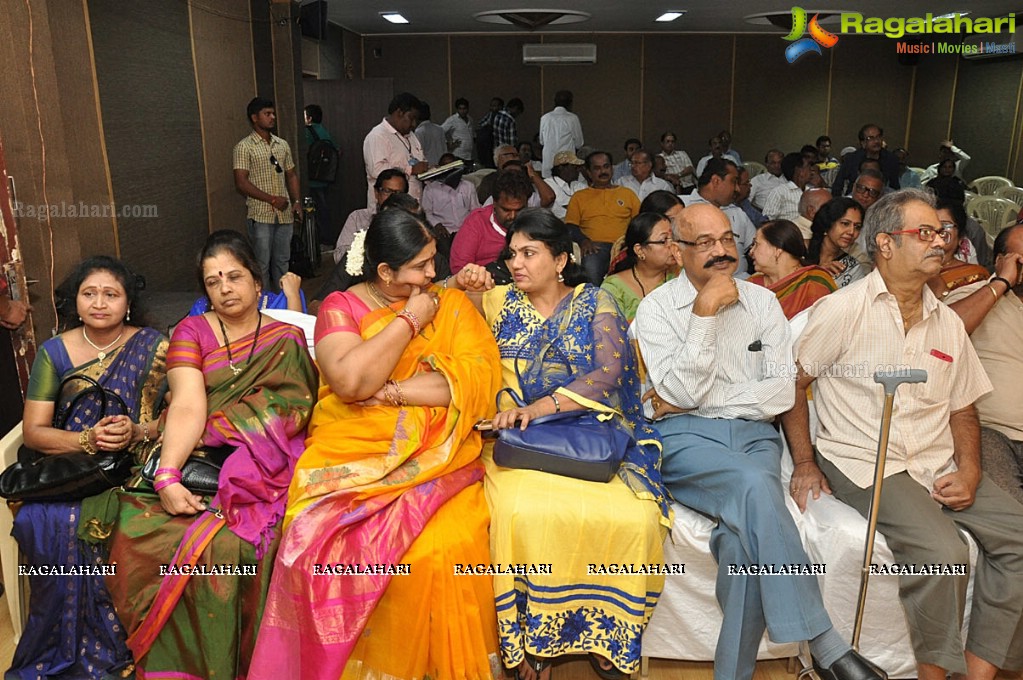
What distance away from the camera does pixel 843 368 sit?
2447mm

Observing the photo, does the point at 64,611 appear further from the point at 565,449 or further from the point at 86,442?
the point at 565,449

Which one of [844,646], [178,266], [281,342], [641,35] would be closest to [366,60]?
[641,35]

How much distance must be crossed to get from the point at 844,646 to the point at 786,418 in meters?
0.72

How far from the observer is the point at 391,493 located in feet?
7.39

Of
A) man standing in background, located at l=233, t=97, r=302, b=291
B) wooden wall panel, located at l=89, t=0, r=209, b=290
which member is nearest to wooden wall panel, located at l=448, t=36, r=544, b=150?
man standing in background, located at l=233, t=97, r=302, b=291

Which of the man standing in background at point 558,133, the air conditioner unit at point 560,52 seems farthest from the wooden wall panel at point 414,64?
the man standing in background at point 558,133

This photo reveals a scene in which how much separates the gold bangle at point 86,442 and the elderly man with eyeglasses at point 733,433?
1.70 meters

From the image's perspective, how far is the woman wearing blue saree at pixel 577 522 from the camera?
7.32 ft

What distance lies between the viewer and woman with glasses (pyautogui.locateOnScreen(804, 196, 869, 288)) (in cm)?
347

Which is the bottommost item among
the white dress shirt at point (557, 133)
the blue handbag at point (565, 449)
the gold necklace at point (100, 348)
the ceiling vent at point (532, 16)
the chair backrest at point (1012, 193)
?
the blue handbag at point (565, 449)

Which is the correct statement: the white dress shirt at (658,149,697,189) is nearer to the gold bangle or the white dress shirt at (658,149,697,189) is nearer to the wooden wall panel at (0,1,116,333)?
the wooden wall panel at (0,1,116,333)

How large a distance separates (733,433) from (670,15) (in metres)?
9.54

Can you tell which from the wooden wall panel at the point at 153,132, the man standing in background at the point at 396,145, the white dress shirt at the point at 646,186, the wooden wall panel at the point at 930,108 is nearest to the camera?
the wooden wall panel at the point at 153,132

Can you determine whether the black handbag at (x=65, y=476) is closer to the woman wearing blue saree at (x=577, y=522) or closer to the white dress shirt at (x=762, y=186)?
the woman wearing blue saree at (x=577, y=522)
